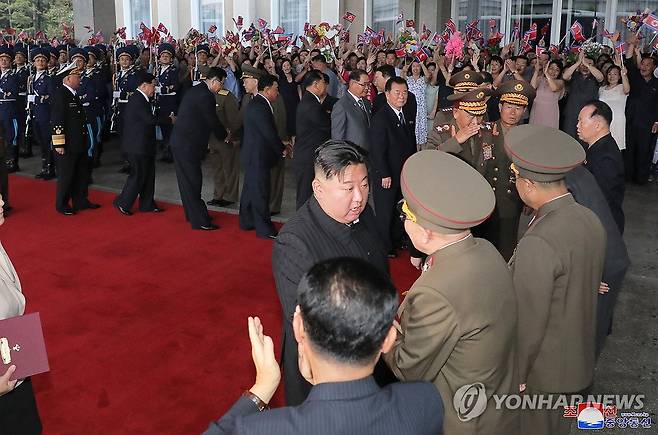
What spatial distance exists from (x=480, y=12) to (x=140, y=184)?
32.9 feet

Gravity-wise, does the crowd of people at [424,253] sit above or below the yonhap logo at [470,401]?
above

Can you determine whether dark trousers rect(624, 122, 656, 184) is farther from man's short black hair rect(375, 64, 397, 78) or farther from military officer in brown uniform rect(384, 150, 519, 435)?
military officer in brown uniform rect(384, 150, 519, 435)

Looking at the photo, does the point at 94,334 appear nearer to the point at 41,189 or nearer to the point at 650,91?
the point at 41,189

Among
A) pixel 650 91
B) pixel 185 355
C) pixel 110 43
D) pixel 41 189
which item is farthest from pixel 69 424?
pixel 110 43

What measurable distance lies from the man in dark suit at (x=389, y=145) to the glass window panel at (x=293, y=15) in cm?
1179

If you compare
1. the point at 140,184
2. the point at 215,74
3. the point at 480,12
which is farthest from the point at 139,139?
the point at 480,12

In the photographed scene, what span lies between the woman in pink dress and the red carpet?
380 cm

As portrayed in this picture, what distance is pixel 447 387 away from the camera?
1.89m

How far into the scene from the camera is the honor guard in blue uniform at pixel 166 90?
955 centimetres

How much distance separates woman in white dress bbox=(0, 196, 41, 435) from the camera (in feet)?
6.43

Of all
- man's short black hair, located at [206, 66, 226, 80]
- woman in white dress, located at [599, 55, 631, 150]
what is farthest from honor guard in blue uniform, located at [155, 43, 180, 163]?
woman in white dress, located at [599, 55, 631, 150]

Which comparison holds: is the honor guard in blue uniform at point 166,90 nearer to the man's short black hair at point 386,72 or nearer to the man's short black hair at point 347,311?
the man's short black hair at point 386,72

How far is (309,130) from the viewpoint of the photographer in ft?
19.4

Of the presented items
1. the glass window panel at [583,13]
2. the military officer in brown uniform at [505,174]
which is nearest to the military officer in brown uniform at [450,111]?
the military officer in brown uniform at [505,174]
